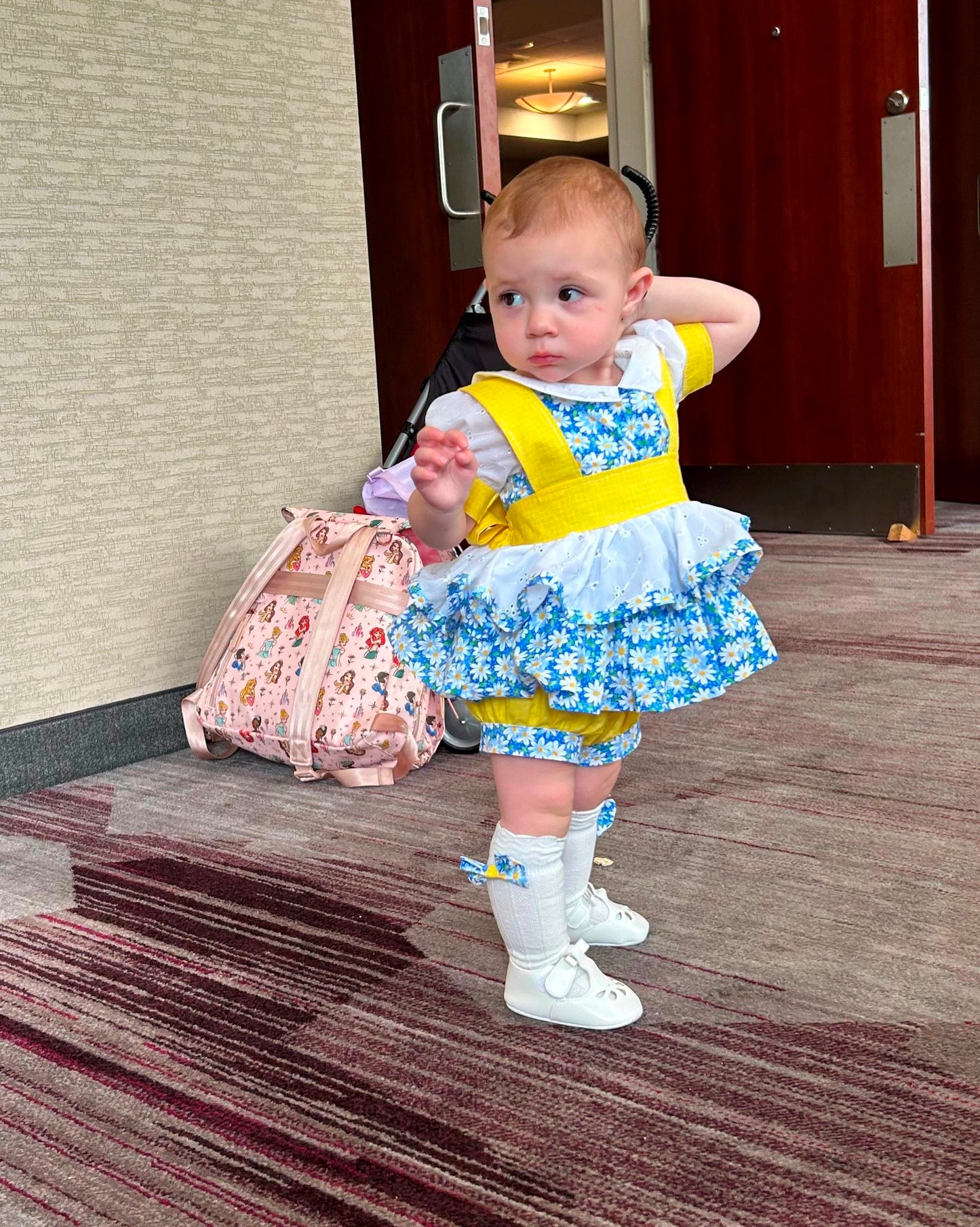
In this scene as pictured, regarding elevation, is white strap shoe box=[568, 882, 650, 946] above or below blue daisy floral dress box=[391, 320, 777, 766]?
below

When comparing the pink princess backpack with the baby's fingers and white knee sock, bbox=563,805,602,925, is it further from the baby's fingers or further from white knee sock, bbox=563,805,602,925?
the baby's fingers

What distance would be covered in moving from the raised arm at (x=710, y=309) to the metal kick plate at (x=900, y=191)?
290cm

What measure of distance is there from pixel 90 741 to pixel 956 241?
412 cm

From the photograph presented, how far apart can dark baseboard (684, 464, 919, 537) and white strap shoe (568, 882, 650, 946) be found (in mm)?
2878

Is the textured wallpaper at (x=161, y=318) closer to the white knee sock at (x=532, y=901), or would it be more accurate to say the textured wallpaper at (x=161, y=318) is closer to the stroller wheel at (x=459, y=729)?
the stroller wheel at (x=459, y=729)

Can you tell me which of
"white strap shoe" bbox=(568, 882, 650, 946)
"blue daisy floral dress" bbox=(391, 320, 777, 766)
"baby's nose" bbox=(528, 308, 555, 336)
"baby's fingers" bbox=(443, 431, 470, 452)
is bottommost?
"white strap shoe" bbox=(568, 882, 650, 946)

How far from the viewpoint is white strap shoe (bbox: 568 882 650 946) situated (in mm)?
1394

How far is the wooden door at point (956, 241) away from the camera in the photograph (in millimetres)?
4770

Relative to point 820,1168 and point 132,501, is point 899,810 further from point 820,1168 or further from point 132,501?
point 132,501

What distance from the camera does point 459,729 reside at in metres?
2.19

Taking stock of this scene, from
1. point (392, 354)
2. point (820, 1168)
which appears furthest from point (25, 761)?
point (392, 354)

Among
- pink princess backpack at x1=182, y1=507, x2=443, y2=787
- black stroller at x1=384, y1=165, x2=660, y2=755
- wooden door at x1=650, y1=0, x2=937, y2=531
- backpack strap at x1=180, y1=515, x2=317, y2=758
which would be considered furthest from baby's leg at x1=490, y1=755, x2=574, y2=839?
wooden door at x1=650, y1=0, x2=937, y2=531

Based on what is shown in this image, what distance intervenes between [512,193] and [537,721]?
0.50 m

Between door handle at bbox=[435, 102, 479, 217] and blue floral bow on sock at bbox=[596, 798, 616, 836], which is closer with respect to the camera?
blue floral bow on sock at bbox=[596, 798, 616, 836]
